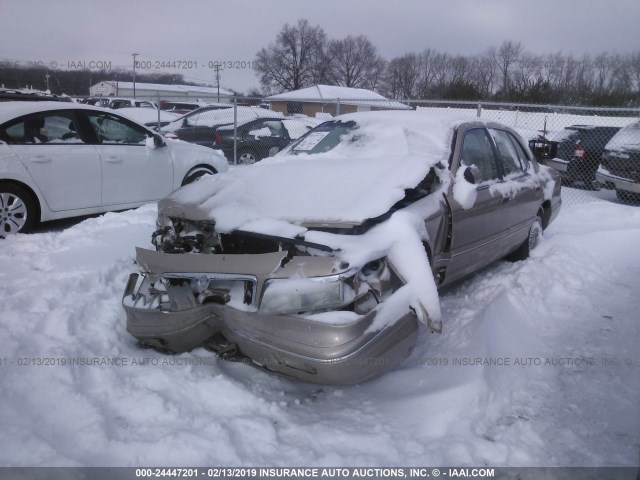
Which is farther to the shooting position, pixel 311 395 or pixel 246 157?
pixel 246 157

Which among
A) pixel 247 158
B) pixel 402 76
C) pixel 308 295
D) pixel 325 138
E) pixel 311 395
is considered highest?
pixel 402 76

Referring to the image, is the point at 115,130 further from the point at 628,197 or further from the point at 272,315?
the point at 628,197

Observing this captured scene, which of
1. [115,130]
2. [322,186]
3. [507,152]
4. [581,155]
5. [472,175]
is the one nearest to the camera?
[322,186]

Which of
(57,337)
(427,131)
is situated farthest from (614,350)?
(57,337)

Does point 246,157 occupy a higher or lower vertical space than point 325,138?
lower

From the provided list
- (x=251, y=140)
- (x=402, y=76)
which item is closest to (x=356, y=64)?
(x=402, y=76)

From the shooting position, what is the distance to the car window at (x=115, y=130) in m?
6.16

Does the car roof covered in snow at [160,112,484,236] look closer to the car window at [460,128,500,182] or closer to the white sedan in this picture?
the car window at [460,128,500,182]

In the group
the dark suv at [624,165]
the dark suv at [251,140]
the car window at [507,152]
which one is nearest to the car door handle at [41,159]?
the car window at [507,152]

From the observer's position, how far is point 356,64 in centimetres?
6353

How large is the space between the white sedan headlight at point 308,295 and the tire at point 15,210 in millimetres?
3969

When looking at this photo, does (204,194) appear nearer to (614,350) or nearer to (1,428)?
(1,428)

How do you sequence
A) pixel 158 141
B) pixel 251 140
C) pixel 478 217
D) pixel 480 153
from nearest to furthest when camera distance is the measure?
1. pixel 478 217
2. pixel 480 153
3. pixel 158 141
4. pixel 251 140

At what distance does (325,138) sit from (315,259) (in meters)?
2.32
